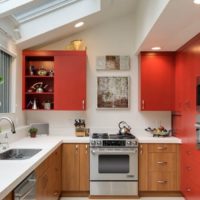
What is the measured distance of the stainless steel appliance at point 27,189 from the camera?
6.80ft

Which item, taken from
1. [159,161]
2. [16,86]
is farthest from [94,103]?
[159,161]

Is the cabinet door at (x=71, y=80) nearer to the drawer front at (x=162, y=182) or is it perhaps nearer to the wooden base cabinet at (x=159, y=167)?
the wooden base cabinet at (x=159, y=167)

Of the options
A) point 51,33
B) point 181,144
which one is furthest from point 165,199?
point 51,33

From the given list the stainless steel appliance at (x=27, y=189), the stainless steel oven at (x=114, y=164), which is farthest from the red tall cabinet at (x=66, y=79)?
the stainless steel appliance at (x=27, y=189)

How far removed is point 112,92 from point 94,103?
14.4 inches

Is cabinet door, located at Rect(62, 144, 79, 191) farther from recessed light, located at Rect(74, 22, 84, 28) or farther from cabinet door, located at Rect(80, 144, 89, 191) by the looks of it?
recessed light, located at Rect(74, 22, 84, 28)

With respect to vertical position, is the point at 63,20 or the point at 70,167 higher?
the point at 63,20

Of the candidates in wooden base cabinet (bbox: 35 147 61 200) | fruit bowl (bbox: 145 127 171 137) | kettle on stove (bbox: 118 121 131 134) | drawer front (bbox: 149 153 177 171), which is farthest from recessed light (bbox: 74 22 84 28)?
drawer front (bbox: 149 153 177 171)

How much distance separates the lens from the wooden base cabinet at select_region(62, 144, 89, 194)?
434 cm

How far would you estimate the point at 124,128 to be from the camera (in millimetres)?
4766

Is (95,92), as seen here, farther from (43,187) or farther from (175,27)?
(43,187)

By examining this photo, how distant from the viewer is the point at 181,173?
14.0ft

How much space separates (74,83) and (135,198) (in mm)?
2020

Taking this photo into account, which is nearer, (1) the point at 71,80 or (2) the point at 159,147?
(2) the point at 159,147
